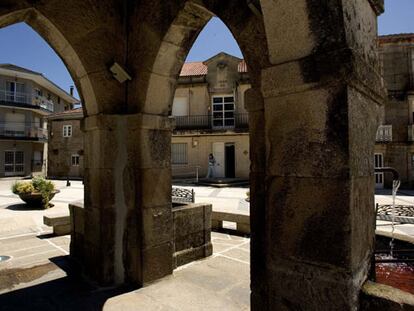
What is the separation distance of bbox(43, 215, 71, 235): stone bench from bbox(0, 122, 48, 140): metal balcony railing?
23821mm

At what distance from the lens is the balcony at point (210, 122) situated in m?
19.1

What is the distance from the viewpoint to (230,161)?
1917cm

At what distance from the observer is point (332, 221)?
1329mm

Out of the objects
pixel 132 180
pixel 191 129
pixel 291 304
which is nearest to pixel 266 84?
pixel 291 304

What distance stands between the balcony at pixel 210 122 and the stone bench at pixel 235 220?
1360 centimetres

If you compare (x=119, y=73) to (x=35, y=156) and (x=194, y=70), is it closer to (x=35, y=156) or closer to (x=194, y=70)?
(x=194, y=70)

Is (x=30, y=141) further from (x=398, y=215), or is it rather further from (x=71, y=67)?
(x=398, y=215)

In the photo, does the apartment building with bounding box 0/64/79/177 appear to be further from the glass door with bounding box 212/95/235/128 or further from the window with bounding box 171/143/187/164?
the glass door with bounding box 212/95/235/128

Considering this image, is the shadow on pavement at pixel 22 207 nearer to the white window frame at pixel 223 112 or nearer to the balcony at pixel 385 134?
the white window frame at pixel 223 112

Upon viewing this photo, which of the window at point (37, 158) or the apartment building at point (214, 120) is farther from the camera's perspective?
the window at point (37, 158)

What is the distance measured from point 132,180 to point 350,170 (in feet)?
8.52

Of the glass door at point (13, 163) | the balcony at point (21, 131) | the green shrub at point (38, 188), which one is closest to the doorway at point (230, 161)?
the green shrub at point (38, 188)

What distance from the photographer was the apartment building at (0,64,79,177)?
2405 centimetres

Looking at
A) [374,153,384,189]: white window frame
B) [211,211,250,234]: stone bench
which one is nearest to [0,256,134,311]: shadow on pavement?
[211,211,250,234]: stone bench
